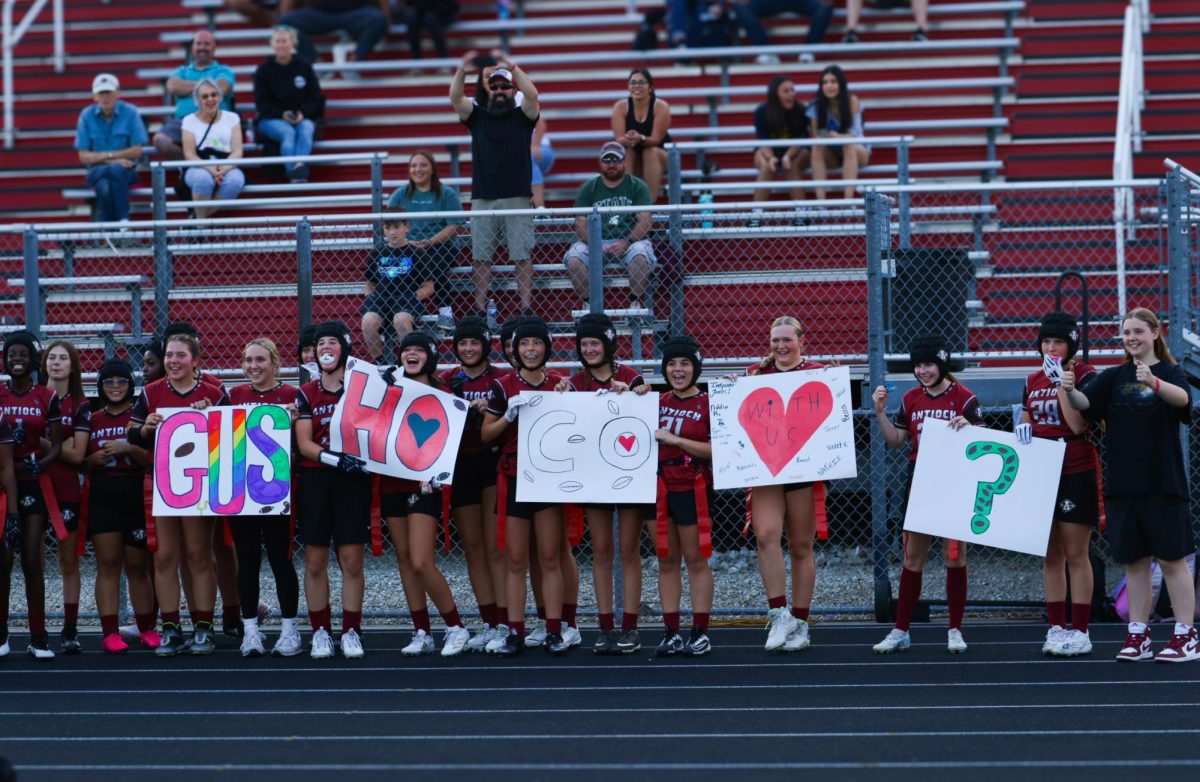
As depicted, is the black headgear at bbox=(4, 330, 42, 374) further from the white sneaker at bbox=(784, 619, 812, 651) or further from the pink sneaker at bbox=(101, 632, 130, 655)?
the white sneaker at bbox=(784, 619, 812, 651)

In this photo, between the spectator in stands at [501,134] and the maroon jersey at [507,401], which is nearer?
the maroon jersey at [507,401]

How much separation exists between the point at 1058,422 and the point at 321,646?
453 cm

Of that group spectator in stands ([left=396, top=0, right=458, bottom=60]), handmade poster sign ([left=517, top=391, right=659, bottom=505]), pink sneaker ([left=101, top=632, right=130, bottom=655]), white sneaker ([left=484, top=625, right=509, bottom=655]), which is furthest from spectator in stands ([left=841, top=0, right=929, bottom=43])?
pink sneaker ([left=101, top=632, right=130, bottom=655])

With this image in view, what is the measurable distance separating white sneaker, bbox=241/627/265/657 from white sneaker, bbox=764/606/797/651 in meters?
3.09

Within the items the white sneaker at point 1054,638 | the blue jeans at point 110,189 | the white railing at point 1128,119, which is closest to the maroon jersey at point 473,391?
the white sneaker at point 1054,638

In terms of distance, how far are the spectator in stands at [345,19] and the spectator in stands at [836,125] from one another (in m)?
5.18

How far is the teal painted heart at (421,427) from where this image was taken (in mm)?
10273

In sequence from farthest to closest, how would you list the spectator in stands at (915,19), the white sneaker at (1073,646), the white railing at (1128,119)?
1. the spectator in stands at (915,19)
2. the white railing at (1128,119)
3. the white sneaker at (1073,646)

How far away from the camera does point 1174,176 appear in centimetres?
1101

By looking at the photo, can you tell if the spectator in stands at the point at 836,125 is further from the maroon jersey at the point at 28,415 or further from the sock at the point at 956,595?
the maroon jersey at the point at 28,415

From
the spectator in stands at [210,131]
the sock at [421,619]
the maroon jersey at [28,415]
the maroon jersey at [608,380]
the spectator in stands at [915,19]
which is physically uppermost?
the spectator in stands at [915,19]

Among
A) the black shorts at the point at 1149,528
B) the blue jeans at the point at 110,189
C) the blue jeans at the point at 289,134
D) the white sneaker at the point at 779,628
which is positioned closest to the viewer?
the black shorts at the point at 1149,528

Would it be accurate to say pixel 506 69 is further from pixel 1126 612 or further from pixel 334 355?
pixel 1126 612

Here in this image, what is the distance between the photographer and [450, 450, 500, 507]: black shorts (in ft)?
34.7
